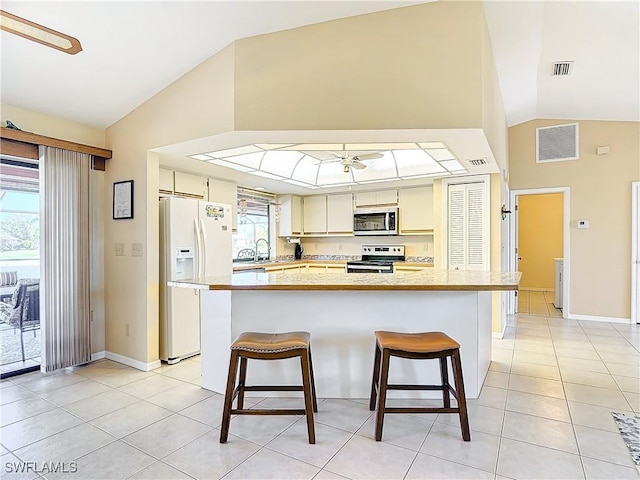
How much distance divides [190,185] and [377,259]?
128 inches

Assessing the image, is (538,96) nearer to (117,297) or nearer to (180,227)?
(180,227)

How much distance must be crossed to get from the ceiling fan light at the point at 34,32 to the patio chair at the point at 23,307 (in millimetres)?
2659

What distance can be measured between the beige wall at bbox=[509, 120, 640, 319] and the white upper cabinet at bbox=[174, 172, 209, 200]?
5124 millimetres

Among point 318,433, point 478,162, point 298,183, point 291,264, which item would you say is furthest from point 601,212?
point 318,433

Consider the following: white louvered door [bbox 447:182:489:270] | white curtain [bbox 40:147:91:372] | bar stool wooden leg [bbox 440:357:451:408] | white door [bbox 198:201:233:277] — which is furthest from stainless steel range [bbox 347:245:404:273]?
white curtain [bbox 40:147:91:372]

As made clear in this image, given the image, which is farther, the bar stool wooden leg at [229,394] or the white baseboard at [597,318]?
the white baseboard at [597,318]

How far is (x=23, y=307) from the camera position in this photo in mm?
3596

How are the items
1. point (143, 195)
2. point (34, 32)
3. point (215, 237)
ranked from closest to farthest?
point (34, 32) → point (143, 195) → point (215, 237)

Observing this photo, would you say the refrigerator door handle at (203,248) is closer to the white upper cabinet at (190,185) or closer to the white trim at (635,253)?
the white upper cabinet at (190,185)

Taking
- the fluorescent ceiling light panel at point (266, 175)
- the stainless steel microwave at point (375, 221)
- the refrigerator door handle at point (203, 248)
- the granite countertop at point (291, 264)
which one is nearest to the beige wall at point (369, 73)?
the refrigerator door handle at point (203, 248)

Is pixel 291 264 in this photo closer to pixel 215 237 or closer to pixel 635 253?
pixel 215 237

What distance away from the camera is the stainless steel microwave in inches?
222

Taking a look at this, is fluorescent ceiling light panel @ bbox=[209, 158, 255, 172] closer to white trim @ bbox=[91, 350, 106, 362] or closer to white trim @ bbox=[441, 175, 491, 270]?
white trim @ bbox=[91, 350, 106, 362]

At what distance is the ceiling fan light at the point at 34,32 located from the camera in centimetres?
167
